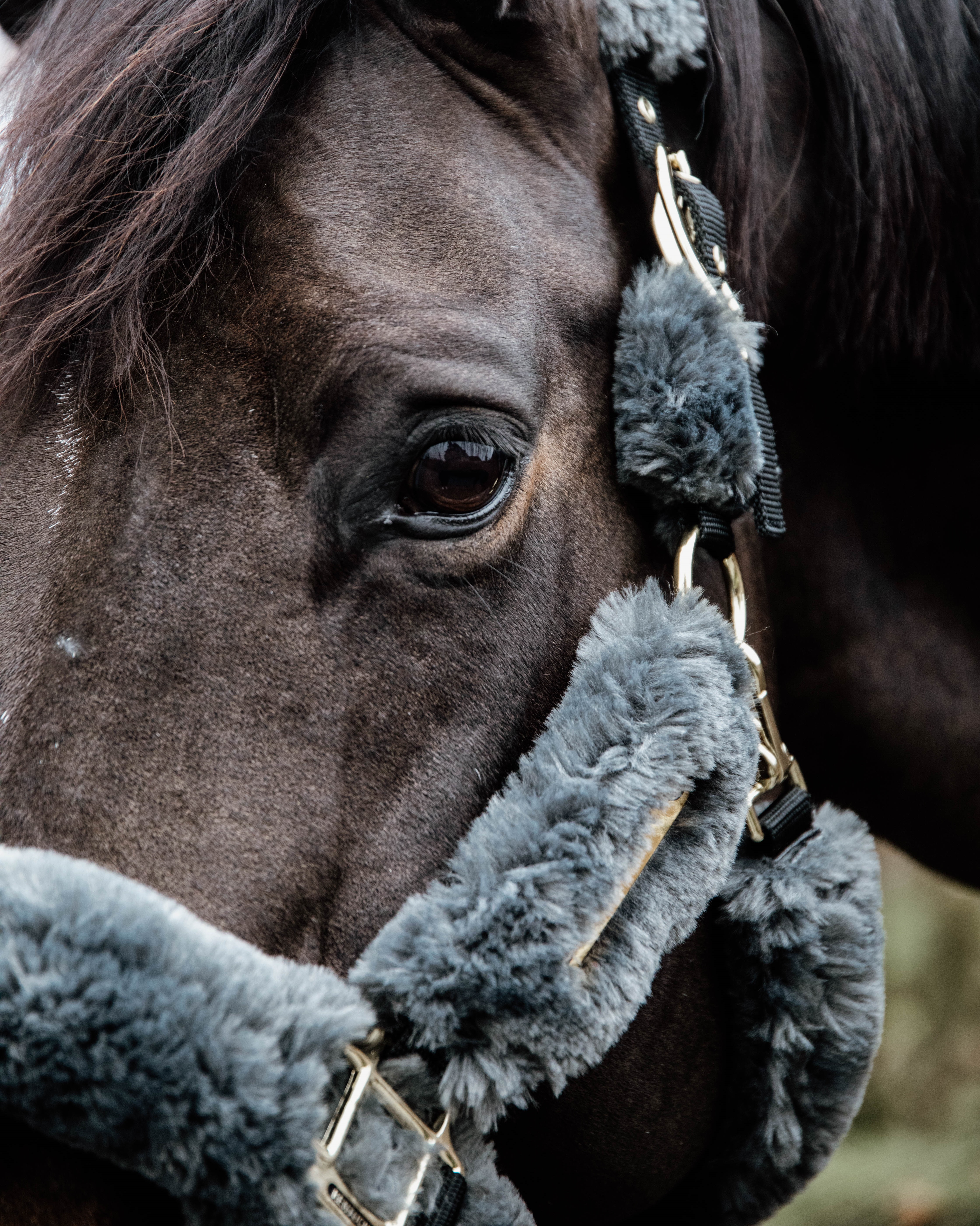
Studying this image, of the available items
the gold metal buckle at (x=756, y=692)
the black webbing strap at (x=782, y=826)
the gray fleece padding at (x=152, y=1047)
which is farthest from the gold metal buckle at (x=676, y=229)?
the gray fleece padding at (x=152, y=1047)

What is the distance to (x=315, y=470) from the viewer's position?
95cm

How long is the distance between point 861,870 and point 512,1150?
1.56 feet

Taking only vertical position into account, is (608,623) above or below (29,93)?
below

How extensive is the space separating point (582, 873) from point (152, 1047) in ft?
1.19

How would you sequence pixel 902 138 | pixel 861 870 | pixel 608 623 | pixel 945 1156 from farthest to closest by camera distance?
1. pixel 945 1156
2. pixel 902 138
3. pixel 861 870
4. pixel 608 623

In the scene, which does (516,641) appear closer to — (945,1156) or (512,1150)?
Result: (512,1150)

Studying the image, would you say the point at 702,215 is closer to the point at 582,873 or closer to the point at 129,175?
the point at 129,175

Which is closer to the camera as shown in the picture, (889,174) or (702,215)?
(702,215)

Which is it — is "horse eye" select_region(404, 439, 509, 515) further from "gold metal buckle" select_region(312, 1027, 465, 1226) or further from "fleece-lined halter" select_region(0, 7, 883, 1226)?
"gold metal buckle" select_region(312, 1027, 465, 1226)

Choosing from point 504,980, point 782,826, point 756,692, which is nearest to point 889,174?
point 756,692

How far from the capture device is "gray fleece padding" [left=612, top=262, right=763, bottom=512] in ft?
3.46

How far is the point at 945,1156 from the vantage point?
301 centimetres

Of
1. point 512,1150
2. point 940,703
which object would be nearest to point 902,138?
point 940,703

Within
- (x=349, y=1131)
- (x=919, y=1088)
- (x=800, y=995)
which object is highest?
(x=349, y=1131)
